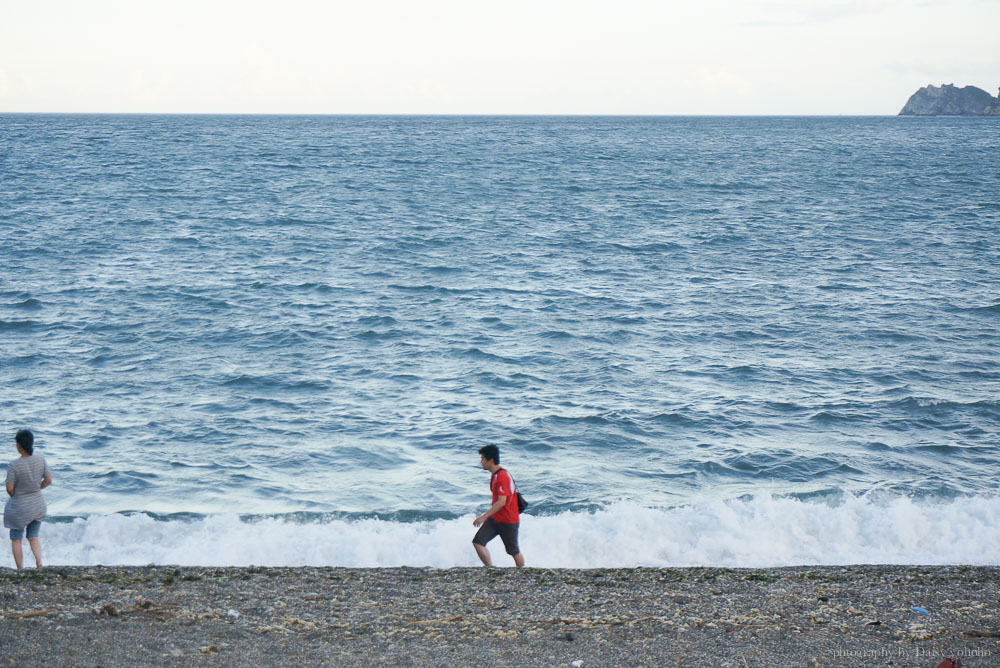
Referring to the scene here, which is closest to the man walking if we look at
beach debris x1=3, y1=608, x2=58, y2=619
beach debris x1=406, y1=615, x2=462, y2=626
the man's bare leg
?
beach debris x1=406, y1=615, x2=462, y2=626

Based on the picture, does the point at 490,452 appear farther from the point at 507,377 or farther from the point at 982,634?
the point at 507,377

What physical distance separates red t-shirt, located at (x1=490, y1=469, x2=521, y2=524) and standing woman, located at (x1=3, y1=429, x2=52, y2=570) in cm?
478

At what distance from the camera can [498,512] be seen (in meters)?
8.95

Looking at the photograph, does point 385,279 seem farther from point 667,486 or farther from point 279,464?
point 667,486

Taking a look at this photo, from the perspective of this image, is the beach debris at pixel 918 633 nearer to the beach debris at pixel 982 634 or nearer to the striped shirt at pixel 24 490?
the beach debris at pixel 982 634

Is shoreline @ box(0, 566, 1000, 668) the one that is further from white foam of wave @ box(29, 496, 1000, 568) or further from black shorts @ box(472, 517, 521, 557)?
white foam of wave @ box(29, 496, 1000, 568)

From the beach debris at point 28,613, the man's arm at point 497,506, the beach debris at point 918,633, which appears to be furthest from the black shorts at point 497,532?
the beach debris at point 28,613

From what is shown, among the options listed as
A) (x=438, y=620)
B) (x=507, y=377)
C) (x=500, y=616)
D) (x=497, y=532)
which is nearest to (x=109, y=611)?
(x=438, y=620)

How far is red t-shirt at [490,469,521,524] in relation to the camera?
8.80m

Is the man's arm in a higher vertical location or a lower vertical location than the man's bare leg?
higher

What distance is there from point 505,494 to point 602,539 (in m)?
2.89

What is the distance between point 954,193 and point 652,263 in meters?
27.6

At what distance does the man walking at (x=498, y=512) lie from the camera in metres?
8.78

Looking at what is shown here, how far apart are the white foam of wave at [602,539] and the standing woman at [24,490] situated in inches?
61.6
